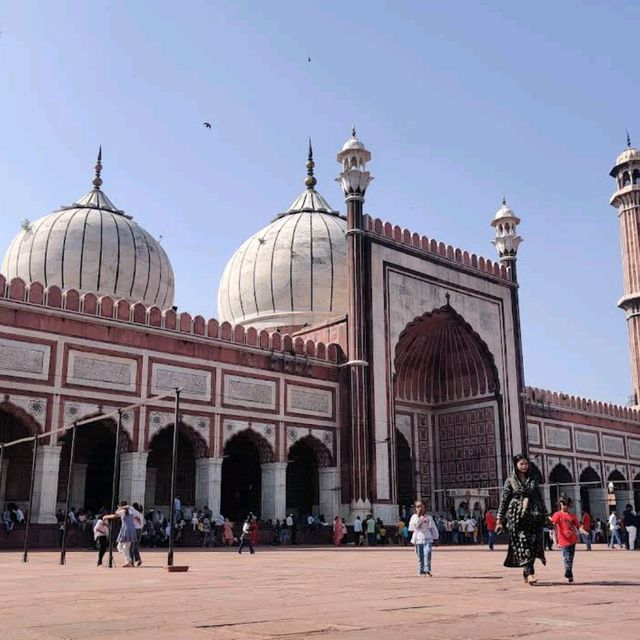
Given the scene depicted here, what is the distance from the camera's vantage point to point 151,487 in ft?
64.2

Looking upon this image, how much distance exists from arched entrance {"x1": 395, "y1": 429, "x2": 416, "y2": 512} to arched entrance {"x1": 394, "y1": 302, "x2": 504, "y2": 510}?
42mm

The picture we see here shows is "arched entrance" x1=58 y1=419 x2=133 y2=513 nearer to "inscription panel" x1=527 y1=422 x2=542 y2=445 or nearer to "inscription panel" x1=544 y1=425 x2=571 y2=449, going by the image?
"inscription panel" x1=527 y1=422 x2=542 y2=445

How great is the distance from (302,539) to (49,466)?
618 cm

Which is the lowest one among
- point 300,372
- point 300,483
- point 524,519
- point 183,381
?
point 524,519

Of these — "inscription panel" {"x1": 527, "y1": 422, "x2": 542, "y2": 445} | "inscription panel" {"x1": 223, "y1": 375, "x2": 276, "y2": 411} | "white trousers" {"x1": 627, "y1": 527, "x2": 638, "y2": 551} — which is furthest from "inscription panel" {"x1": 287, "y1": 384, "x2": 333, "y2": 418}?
"inscription panel" {"x1": 527, "y1": 422, "x2": 542, "y2": 445}

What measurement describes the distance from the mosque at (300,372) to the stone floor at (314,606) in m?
6.57

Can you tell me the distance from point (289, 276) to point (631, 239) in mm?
13855

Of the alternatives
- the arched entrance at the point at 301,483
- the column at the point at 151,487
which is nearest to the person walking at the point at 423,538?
the column at the point at 151,487

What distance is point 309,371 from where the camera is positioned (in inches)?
770

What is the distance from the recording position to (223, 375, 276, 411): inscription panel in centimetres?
1802

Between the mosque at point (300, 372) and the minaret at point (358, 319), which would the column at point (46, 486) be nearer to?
the mosque at point (300, 372)

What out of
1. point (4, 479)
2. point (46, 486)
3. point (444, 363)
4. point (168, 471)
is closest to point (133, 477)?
point (46, 486)

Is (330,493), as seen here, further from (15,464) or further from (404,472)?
(15,464)

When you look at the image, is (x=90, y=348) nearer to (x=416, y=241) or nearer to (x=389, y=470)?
(x=389, y=470)
